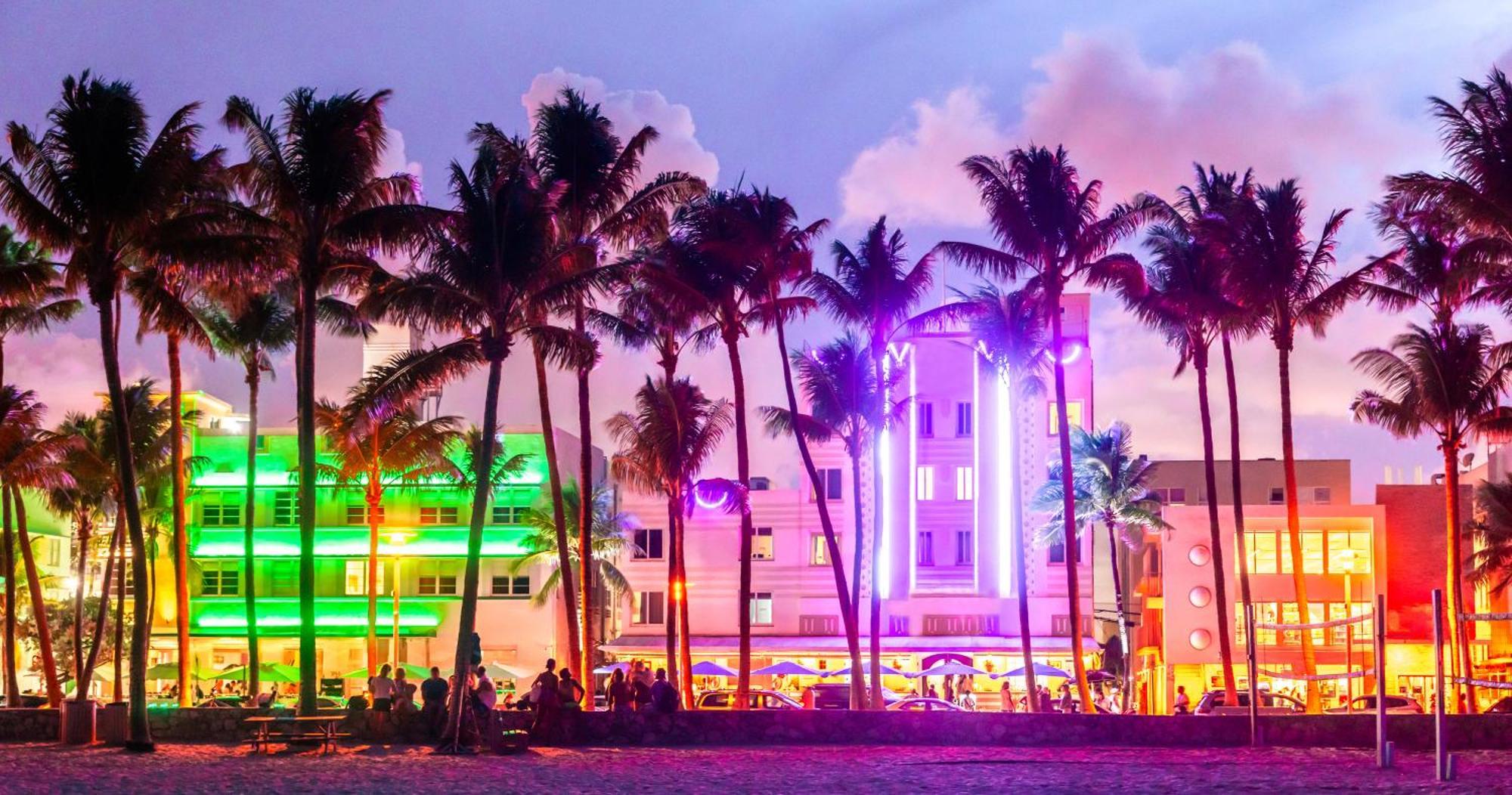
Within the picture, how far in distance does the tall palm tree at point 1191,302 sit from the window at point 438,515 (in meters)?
38.0

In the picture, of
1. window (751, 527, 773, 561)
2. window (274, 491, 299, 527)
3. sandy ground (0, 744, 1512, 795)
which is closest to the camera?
sandy ground (0, 744, 1512, 795)

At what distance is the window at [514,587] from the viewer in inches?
2840

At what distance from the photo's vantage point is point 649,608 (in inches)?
2776

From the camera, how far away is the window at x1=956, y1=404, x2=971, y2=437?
67.6m

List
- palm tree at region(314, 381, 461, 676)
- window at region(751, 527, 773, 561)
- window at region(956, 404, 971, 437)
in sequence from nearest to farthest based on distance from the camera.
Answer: palm tree at region(314, 381, 461, 676)
window at region(956, 404, 971, 437)
window at region(751, 527, 773, 561)

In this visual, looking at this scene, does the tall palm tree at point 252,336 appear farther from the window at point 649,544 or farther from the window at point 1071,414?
the window at point 1071,414

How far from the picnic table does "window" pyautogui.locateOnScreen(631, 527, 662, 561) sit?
3908 centimetres

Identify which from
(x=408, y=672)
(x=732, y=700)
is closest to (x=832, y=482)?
(x=408, y=672)

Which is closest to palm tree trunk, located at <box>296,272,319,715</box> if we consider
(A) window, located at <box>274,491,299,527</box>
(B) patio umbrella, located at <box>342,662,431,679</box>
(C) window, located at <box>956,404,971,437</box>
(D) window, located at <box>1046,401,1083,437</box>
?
(B) patio umbrella, located at <box>342,662,431,679</box>

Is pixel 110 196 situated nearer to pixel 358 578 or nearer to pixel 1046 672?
pixel 1046 672

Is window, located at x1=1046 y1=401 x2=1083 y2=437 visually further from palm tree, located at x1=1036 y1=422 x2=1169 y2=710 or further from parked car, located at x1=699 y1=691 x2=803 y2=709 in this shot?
parked car, located at x1=699 y1=691 x2=803 y2=709

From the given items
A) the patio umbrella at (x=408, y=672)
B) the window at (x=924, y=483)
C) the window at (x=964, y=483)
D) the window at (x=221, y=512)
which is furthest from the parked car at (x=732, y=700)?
the window at (x=221, y=512)

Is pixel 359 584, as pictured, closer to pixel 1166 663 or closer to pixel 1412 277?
pixel 1166 663

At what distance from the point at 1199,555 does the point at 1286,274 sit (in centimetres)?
2619
